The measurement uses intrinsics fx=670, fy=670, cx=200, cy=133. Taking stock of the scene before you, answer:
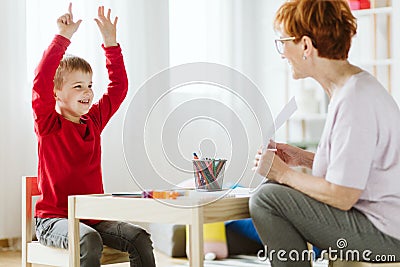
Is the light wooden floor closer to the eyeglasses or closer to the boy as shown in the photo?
the boy

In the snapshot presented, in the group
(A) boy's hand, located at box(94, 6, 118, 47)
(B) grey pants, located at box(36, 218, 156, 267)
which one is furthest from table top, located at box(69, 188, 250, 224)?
(A) boy's hand, located at box(94, 6, 118, 47)

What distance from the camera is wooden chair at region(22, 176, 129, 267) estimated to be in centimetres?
194

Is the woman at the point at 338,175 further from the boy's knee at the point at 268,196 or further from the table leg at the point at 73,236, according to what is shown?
the table leg at the point at 73,236

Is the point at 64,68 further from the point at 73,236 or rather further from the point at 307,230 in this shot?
the point at 307,230

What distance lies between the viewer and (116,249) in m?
2.04

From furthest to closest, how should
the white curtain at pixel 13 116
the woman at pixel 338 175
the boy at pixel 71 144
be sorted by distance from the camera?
the white curtain at pixel 13 116 < the boy at pixel 71 144 < the woman at pixel 338 175

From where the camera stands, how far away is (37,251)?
6.67ft

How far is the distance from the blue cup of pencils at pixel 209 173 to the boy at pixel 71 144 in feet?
1.19

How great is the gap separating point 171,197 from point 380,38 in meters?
2.60

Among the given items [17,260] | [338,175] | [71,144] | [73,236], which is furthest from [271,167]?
[17,260]

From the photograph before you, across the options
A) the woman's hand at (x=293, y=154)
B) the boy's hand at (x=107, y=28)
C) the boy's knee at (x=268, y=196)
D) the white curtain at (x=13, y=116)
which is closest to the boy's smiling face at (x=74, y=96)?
the boy's hand at (x=107, y=28)

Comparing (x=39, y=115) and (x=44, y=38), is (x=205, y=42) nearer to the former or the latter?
(x=44, y=38)

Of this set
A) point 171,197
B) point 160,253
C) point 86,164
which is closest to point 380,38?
point 160,253

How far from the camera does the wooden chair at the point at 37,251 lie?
1944 millimetres
